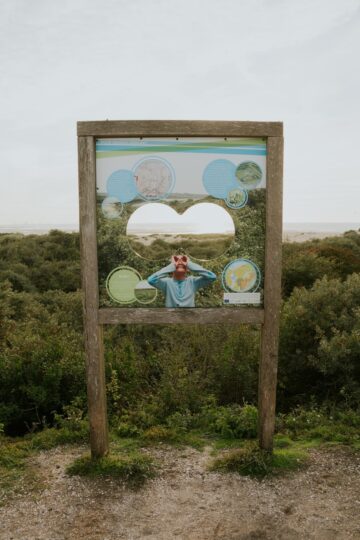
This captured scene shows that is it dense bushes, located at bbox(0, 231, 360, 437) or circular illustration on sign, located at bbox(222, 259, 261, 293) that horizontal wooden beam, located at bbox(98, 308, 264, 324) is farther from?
dense bushes, located at bbox(0, 231, 360, 437)

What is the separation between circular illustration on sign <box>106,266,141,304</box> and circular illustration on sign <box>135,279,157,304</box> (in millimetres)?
35

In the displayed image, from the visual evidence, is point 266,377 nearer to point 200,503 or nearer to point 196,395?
point 200,503

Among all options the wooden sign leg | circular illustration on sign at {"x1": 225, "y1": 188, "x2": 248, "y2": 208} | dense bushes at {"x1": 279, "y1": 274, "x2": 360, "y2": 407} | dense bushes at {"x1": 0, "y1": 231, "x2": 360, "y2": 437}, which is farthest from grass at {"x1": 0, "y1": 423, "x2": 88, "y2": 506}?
dense bushes at {"x1": 279, "y1": 274, "x2": 360, "y2": 407}

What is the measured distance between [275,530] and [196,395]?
2.84 m

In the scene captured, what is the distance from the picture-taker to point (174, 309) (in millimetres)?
4508

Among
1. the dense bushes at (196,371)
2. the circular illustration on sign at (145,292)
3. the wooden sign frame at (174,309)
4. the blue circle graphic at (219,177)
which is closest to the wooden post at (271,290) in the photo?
the wooden sign frame at (174,309)

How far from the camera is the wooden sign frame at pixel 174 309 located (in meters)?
4.32

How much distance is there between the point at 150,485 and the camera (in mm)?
4426

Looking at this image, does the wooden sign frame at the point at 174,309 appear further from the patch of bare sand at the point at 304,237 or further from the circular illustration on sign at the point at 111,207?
the patch of bare sand at the point at 304,237

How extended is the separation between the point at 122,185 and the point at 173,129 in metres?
0.70

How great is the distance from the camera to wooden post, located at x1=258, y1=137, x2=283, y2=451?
4.39 meters

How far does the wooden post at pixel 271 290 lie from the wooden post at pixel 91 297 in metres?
1.62

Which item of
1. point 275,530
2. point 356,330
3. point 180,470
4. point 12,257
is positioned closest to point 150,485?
point 180,470

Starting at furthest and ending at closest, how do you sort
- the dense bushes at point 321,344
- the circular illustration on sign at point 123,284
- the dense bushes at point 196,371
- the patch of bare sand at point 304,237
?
the patch of bare sand at point 304,237 < the dense bushes at point 321,344 < the dense bushes at point 196,371 < the circular illustration on sign at point 123,284
